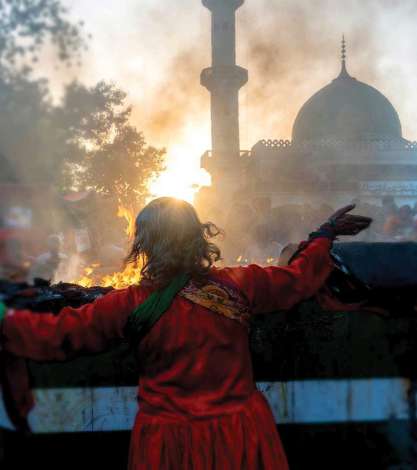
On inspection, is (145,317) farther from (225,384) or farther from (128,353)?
(128,353)

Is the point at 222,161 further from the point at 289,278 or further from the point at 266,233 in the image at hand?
the point at 289,278

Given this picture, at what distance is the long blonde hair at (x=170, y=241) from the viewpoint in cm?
185

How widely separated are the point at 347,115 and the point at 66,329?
94.1 feet

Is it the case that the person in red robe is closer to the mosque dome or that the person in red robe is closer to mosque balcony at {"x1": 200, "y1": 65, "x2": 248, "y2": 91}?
the mosque dome

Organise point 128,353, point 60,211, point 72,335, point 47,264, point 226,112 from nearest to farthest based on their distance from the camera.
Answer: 1. point 72,335
2. point 128,353
3. point 47,264
4. point 60,211
5. point 226,112

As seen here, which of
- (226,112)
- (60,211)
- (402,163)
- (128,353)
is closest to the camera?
(128,353)

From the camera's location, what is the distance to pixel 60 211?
376 centimetres

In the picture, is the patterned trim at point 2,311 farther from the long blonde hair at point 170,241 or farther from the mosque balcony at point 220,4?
the mosque balcony at point 220,4

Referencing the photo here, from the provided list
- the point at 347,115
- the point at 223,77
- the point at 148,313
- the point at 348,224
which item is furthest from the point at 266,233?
the point at 347,115

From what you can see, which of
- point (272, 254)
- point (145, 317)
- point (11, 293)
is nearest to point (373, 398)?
point (145, 317)

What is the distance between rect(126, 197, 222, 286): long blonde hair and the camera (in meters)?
1.85

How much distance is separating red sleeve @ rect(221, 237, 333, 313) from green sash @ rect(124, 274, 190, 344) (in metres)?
0.26

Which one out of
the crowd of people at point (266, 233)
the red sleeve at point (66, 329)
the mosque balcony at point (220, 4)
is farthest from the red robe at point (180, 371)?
the mosque balcony at point (220, 4)

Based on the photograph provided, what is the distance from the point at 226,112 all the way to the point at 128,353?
26.5 meters
